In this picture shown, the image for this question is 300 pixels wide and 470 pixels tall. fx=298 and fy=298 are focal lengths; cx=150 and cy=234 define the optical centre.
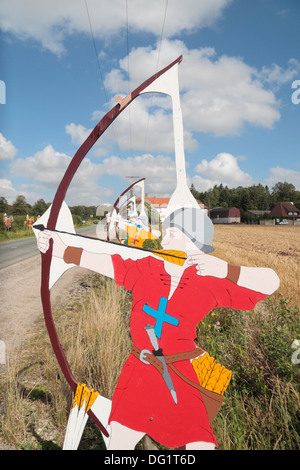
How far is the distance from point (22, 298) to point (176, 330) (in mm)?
6160

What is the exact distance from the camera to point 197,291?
6.40 ft

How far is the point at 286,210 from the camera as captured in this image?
44.7m

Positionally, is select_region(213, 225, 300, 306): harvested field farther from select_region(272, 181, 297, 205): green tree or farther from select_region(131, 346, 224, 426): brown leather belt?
select_region(272, 181, 297, 205): green tree

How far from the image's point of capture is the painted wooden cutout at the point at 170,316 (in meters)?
1.88

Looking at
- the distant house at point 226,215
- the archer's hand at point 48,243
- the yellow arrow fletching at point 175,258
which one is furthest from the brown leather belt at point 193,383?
the distant house at point 226,215

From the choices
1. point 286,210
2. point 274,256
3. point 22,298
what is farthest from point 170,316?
point 286,210

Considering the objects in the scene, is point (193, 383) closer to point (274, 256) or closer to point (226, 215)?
point (274, 256)

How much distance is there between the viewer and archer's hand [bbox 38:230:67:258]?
2.03 meters

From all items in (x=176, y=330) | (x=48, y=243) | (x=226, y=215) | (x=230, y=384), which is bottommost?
(x=230, y=384)

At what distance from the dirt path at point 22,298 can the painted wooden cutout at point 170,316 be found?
1.53 meters

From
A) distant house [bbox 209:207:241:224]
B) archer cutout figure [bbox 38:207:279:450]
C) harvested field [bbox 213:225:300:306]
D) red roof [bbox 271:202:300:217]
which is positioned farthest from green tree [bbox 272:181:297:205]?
archer cutout figure [bbox 38:207:279:450]

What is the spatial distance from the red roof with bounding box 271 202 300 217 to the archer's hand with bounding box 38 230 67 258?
45992 mm

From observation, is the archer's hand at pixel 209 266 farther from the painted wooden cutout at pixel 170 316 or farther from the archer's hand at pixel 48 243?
the archer's hand at pixel 48 243
